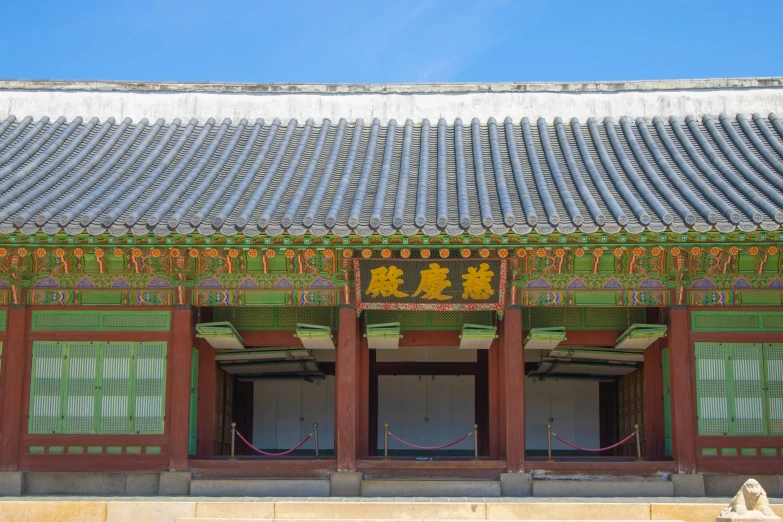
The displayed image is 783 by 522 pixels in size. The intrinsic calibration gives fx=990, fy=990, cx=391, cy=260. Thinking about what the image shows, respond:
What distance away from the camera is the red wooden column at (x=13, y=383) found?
1291 cm

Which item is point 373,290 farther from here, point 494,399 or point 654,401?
point 654,401

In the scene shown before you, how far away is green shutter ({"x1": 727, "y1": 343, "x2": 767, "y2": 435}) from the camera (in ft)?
42.3

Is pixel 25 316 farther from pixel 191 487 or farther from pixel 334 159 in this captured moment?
pixel 334 159

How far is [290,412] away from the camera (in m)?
17.2

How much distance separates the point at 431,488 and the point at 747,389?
171 inches

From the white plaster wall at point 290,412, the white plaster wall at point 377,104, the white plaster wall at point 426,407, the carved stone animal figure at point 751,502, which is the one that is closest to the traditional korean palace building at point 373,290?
the white plaster wall at point 377,104

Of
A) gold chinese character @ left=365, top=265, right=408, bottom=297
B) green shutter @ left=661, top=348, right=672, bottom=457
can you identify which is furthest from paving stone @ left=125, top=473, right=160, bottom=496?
green shutter @ left=661, top=348, right=672, bottom=457

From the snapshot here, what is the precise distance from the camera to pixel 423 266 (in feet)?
42.7

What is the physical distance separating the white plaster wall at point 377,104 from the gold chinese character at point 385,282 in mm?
4873

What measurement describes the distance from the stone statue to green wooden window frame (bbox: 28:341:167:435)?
7.15m

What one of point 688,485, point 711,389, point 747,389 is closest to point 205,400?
point 688,485

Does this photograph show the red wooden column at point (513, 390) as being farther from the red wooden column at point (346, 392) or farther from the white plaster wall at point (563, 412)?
the white plaster wall at point (563, 412)

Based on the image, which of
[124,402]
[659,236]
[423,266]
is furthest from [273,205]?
[659,236]

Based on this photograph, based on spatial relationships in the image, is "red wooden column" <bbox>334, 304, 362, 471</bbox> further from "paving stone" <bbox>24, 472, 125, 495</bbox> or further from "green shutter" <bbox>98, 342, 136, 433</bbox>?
"paving stone" <bbox>24, 472, 125, 495</bbox>
